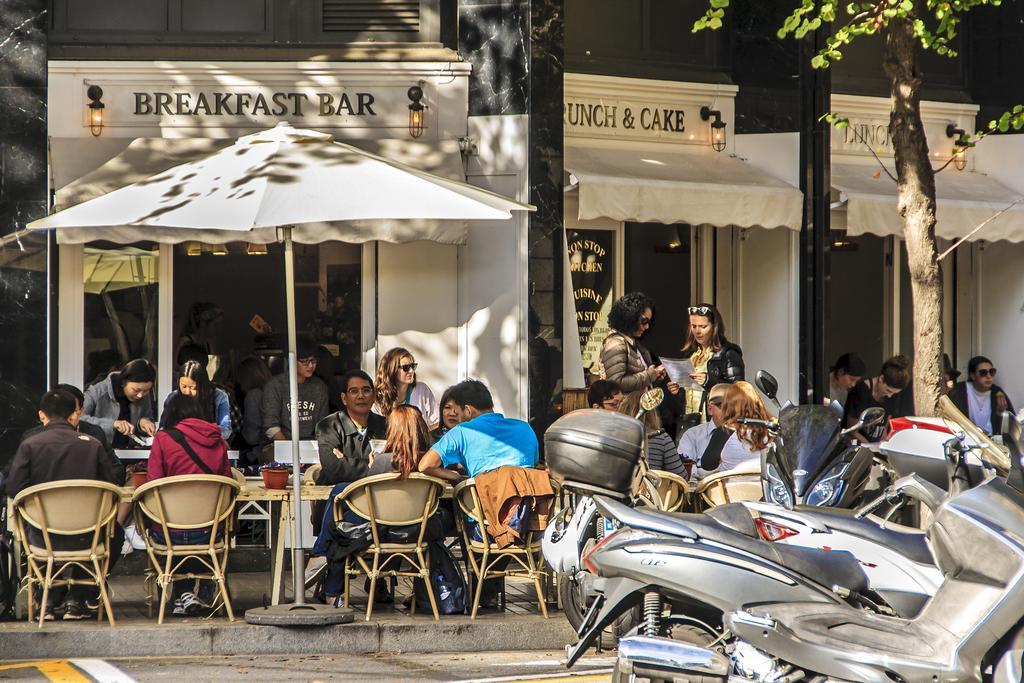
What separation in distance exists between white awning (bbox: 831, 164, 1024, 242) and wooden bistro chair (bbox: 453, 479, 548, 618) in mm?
5912

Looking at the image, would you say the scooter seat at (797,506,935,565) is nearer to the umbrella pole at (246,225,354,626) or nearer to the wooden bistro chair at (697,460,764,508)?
the wooden bistro chair at (697,460,764,508)

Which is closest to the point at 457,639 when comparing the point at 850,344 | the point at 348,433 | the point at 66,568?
the point at 348,433

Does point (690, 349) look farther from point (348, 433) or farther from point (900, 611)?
point (900, 611)

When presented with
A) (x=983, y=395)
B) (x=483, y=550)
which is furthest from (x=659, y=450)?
(x=983, y=395)

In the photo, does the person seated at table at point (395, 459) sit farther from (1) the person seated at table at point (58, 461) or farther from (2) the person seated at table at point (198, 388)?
(1) the person seated at table at point (58, 461)

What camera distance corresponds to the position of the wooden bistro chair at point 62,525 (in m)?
8.89

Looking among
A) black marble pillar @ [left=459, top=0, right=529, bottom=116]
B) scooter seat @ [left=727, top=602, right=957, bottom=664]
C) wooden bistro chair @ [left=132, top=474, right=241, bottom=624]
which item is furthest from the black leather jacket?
scooter seat @ [left=727, top=602, right=957, bottom=664]

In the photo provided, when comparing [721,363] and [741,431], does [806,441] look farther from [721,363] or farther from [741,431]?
[721,363]

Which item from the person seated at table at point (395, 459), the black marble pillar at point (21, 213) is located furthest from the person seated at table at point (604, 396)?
the black marble pillar at point (21, 213)

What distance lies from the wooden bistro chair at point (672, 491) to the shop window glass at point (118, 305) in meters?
5.09

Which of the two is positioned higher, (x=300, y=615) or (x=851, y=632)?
(x=851, y=632)

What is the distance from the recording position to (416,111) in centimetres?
1258

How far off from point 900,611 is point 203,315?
26.1 feet

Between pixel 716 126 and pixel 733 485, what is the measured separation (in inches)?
222
